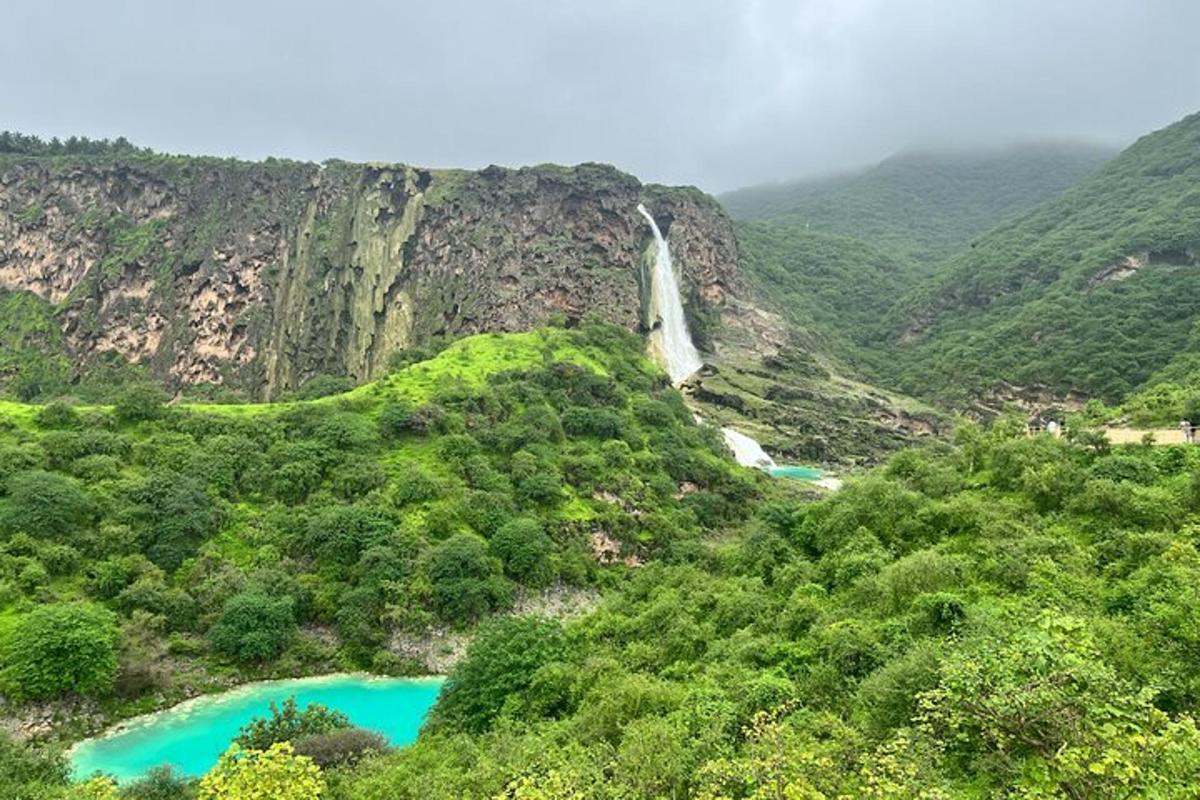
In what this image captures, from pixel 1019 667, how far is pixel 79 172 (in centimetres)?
13438

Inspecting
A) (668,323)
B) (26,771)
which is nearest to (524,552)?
(26,771)

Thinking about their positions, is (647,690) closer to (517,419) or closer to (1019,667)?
(1019,667)

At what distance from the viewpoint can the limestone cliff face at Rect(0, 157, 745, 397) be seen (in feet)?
338

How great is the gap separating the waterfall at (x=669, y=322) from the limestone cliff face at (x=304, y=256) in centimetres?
204

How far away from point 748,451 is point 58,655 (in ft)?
207

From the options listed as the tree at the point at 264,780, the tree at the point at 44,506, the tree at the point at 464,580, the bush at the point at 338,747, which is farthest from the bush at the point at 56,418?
the tree at the point at 264,780

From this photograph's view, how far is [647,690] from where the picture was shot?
19.9 m

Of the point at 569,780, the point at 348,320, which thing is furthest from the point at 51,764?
the point at 348,320

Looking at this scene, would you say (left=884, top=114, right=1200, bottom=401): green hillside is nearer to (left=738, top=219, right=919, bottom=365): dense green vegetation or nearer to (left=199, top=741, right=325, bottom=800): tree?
(left=738, top=219, right=919, bottom=365): dense green vegetation

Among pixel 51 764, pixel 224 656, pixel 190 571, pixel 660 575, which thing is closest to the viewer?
pixel 51 764

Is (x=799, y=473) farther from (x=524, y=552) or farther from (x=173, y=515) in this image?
(x=173, y=515)

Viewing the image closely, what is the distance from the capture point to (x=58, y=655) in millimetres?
32031

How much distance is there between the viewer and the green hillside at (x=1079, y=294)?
291 feet

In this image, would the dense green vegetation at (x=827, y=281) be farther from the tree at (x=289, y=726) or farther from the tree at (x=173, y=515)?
the tree at (x=289, y=726)
